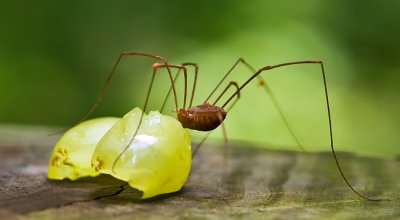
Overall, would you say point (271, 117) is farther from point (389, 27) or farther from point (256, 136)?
point (389, 27)

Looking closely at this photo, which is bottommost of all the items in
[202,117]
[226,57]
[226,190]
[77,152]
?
[226,190]

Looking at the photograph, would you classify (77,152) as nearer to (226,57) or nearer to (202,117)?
(202,117)

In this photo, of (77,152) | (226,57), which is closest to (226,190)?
(77,152)

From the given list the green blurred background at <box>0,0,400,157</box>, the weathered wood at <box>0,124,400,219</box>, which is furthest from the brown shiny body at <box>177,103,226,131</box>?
the green blurred background at <box>0,0,400,157</box>

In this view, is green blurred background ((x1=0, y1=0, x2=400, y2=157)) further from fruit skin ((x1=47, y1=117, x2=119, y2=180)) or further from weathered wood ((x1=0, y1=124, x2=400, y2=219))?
fruit skin ((x1=47, y1=117, x2=119, y2=180))

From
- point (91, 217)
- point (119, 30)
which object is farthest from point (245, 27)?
point (91, 217)

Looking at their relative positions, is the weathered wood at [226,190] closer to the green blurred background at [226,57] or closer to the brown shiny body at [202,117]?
the brown shiny body at [202,117]

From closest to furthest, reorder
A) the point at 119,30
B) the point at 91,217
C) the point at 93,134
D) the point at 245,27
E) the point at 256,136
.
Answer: the point at 91,217 < the point at 93,134 < the point at 256,136 < the point at 245,27 < the point at 119,30
